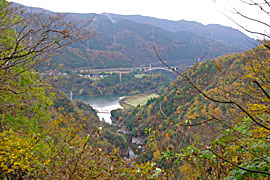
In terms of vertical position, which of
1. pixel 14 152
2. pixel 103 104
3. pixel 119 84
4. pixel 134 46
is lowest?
pixel 103 104

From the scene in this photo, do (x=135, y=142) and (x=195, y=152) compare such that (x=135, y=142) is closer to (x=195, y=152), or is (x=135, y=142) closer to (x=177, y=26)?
(x=195, y=152)

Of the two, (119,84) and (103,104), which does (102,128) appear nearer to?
(103,104)

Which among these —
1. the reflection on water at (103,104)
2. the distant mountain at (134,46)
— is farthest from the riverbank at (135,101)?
the distant mountain at (134,46)

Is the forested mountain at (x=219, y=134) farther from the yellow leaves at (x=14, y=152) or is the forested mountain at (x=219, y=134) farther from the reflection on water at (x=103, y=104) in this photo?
the reflection on water at (x=103, y=104)

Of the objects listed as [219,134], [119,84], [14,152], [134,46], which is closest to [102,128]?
[14,152]

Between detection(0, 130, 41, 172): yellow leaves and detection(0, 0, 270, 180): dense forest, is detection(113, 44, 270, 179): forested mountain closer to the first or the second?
detection(0, 0, 270, 180): dense forest

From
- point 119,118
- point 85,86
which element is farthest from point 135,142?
point 85,86
